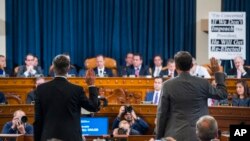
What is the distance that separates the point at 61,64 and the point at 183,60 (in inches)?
41.1

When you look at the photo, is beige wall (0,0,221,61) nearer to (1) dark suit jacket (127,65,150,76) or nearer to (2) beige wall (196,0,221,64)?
(2) beige wall (196,0,221,64)

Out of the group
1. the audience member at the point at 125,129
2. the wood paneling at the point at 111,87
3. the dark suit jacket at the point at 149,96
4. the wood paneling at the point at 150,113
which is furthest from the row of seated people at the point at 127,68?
the audience member at the point at 125,129

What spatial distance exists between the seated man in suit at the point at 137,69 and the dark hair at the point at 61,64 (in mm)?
8107

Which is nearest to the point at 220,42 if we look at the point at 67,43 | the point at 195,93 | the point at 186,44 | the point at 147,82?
the point at 186,44

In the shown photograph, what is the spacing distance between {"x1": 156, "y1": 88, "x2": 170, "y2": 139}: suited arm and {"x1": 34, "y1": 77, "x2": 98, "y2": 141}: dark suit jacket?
21.6 inches

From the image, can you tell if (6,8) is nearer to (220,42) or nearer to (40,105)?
(220,42)

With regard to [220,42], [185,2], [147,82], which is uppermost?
[185,2]

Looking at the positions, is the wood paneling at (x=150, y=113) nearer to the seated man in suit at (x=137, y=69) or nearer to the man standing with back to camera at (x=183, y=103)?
the seated man in suit at (x=137, y=69)

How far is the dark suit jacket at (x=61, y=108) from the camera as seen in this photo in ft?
16.4

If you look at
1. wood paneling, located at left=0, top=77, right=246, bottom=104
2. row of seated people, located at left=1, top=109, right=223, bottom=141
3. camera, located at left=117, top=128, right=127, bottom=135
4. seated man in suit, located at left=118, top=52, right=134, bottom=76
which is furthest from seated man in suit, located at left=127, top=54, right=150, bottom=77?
camera, located at left=117, top=128, right=127, bottom=135

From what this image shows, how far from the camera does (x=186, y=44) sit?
48.3ft

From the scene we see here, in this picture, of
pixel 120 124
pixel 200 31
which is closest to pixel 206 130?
pixel 120 124

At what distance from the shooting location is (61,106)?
16.4 ft

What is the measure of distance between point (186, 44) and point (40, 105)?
9.95 meters
